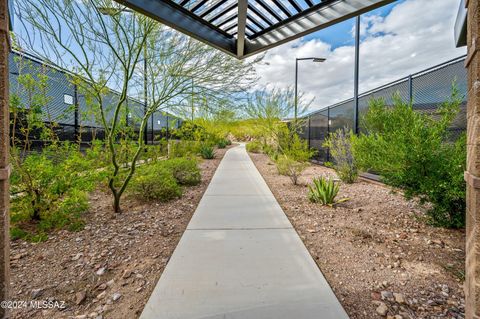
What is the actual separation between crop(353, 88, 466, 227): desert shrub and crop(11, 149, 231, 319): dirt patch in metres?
3.29

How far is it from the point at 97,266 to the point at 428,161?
4258 millimetres

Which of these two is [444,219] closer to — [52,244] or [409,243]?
[409,243]

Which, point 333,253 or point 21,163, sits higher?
point 21,163

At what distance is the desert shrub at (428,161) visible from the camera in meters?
2.79

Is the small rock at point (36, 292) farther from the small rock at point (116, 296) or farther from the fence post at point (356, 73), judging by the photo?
the fence post at point (356, 73)

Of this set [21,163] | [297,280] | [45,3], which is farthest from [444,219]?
[45,3]

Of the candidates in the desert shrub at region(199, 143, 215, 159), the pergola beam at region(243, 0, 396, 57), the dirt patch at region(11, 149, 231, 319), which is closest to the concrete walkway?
the dirt patch at region(11, 149, 231, 319)

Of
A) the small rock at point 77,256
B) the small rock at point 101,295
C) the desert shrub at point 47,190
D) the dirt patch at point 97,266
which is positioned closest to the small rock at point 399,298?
the dirt patch at point 97,266

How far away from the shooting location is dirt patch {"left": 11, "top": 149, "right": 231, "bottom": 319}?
72.9 inches

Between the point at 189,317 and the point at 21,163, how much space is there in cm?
329

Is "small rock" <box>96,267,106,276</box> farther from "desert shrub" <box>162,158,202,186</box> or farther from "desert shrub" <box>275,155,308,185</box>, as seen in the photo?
"desert shrub" <box>275,155,308,185</box>

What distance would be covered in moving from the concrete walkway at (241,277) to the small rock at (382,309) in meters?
0.30

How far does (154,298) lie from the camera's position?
1.89 meters

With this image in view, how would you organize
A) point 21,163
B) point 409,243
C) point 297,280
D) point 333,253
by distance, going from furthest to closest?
point 21,163 → point 409,243 → point 333,253 → point 297,280
